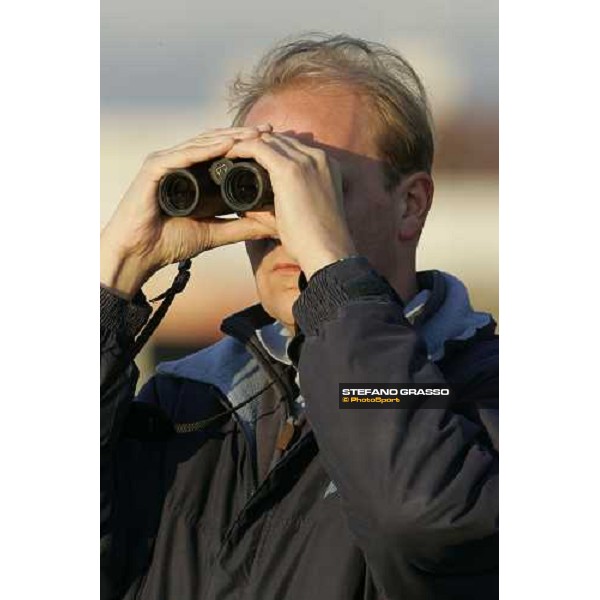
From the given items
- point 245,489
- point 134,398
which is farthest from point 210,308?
point 245,489

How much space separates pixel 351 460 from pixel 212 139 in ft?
1.77

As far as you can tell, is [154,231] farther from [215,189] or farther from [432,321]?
[432,321]

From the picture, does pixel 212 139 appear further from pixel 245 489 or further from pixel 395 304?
pixel 245 489

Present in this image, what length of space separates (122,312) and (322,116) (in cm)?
41

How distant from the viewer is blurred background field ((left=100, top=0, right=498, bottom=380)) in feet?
6.10

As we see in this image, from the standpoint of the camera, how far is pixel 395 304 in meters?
1.61

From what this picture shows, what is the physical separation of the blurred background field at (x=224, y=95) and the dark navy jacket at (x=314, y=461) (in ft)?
0.18

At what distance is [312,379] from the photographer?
1.59 metres

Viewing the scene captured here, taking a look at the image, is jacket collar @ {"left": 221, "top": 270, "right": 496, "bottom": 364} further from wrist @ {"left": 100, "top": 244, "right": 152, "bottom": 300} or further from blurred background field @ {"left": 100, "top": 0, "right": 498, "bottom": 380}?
wrist @ {"left": 100, "top": 244, "right": 152, "bottom": 300}

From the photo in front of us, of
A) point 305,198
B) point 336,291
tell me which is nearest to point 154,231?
point 305,198

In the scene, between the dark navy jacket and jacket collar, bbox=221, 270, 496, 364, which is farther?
jacket collar, bbox=221, 270, 496, 364

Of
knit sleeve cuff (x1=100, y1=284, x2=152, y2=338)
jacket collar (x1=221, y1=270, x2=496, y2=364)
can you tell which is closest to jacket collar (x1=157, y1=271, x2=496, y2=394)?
jacket collar (x1=221, y1=270, x2=496, y2=364)

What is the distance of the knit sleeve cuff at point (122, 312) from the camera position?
1.83 metres
